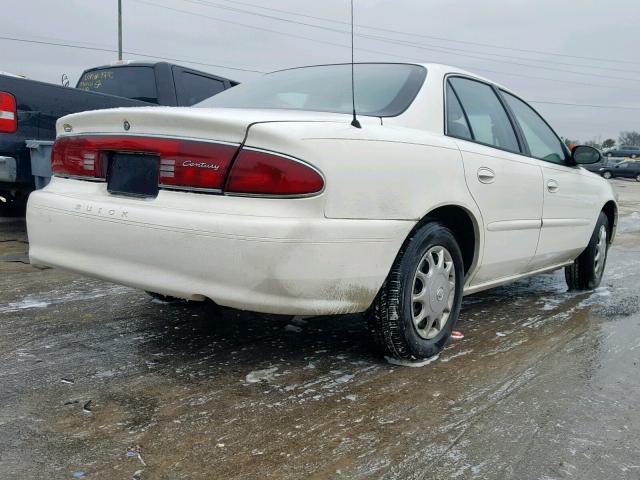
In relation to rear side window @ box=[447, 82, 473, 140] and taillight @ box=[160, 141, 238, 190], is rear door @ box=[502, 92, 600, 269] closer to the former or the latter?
rear side window @ box=[447, 82, 473, 140]

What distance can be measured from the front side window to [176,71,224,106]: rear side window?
4.17 m

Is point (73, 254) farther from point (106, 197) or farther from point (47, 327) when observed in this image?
point (47, 327)

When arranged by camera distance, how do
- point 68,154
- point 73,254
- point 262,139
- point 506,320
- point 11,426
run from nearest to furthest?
point 11,426
point 262,139
point 73,254
point 68,154
point 506,320

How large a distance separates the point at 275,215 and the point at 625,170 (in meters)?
46.6

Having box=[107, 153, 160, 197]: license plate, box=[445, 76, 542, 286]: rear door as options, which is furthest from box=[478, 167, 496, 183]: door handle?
box=[107, 153, 160, 197]: license plate

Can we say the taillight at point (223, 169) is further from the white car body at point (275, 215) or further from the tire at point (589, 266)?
the tire at point (589, 266)

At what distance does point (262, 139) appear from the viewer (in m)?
2.43

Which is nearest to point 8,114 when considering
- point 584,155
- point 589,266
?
point 584,155

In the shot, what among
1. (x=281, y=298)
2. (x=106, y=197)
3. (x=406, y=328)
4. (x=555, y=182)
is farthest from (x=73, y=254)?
(x=555, y=182)

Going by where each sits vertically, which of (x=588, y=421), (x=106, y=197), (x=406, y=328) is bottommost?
(x=588, y=421)

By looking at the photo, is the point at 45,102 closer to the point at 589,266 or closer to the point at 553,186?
the point at 553,186

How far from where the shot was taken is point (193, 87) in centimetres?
738

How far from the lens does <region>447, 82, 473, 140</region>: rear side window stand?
10.7 ft

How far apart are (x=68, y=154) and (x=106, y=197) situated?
0.45 m
